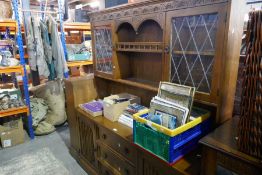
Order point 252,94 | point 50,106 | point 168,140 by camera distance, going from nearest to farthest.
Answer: point 252,94, point 168,140, point 50,106

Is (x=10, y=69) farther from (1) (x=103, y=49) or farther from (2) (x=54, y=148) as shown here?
(1) (x=103, y=49)

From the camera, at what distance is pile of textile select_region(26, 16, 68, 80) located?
2521 millimetres

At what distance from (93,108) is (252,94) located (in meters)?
1.45

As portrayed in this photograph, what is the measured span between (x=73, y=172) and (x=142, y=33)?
5.31 feet

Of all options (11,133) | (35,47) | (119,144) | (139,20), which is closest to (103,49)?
(139,20)

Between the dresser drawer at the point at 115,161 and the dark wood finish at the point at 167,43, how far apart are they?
A: 2.08 ft

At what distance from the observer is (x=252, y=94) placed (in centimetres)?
80

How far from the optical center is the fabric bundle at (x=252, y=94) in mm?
759

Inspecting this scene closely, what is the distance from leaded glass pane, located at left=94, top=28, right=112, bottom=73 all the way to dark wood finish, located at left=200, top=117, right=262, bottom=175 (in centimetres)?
125

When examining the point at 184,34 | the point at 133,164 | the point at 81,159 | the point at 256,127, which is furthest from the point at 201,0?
the point at 81,159

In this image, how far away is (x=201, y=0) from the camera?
1.10m

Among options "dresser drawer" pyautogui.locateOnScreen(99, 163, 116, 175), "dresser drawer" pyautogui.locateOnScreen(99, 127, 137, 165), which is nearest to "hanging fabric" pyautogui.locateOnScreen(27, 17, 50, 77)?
"dresser drawer" pyautogui.locateOnScreen(99, 127, 137, 165)

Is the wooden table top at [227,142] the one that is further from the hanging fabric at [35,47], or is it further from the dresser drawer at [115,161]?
the hanging fabric at [35,47]

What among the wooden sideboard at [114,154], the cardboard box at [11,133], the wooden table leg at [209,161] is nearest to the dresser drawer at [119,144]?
the wooden sideboard at [114,154]
